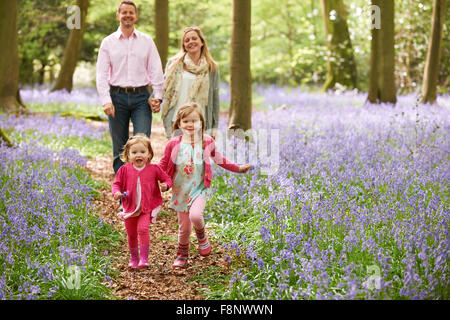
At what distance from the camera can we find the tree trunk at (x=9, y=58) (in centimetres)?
1230

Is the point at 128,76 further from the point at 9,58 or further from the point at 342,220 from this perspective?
the point at 9,58

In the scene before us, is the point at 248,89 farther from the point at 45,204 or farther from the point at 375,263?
the point at 375,263

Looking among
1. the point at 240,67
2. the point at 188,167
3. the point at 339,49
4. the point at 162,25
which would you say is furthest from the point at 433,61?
the point at 188,167

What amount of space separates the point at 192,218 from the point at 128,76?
2.37 m

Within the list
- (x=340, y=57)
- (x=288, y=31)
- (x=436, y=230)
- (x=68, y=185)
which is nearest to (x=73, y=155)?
(x=68, y=185)

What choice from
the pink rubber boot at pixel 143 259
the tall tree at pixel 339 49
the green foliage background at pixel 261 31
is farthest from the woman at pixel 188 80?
the green foliage background at pixel 261 31

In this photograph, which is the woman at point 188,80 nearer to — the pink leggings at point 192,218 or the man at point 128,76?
the man at point 128,76

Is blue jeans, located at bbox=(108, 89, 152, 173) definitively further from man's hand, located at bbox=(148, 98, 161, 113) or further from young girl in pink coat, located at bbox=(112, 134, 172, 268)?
young girl in pink coat, located at bbox=(112, 134, 172, 268)

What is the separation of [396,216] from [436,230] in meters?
0.53

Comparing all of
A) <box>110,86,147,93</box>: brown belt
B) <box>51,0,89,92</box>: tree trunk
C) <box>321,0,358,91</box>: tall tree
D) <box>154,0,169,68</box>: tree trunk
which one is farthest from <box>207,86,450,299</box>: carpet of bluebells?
<box>51,0,89,92</box>: tree trunk

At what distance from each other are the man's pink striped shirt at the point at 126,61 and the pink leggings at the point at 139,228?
1958 millimetres

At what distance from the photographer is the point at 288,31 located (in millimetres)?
25594

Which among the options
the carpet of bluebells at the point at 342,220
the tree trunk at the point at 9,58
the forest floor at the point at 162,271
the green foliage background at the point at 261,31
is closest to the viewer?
the carpet of bluebells at the point at 342,220

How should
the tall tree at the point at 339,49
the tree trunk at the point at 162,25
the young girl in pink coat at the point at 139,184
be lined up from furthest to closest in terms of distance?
the tall tree at the point at 339,49
the tree trunk at the point at 162,25
the young girl in pink coat at the point at 139,184
